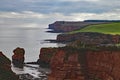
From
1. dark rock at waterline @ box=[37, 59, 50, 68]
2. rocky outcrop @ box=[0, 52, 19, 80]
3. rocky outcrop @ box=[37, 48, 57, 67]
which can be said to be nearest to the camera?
rocky outcrop @ box=[0, 52, 19, 80]

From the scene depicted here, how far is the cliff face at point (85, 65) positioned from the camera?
83438 millimetres

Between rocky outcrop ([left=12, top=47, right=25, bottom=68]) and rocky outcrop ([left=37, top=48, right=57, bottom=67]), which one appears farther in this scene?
rocky outcrop ([left=12, top=47, right=25, bottom=68])

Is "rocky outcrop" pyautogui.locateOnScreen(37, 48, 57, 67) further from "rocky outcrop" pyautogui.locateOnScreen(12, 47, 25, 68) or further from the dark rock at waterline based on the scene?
"rocky outcrop" pyautogui.locateOnScreen(12, 47, 25, 68)

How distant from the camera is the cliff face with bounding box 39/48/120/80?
83.4 meters

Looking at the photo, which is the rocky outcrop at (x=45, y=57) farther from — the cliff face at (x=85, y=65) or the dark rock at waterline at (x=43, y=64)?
the cliff face at (x=85, y=65)

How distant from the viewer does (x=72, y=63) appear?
278ft

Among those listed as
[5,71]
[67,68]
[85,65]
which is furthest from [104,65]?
[5,71]

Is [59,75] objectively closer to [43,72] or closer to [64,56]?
[64,56]

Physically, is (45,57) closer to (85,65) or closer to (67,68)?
(85,65)

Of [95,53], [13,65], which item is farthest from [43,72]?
[95,53]

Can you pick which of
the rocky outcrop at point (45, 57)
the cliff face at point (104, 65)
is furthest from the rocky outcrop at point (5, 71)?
the rocky outcrop at point (45, 57)

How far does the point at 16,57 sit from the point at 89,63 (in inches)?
3508

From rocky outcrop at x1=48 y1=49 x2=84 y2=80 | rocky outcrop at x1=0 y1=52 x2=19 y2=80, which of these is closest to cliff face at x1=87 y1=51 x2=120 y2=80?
rocky outcrop at x1=48 y1=49 x2=84 y2=80

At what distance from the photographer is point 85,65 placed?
86.6 m
